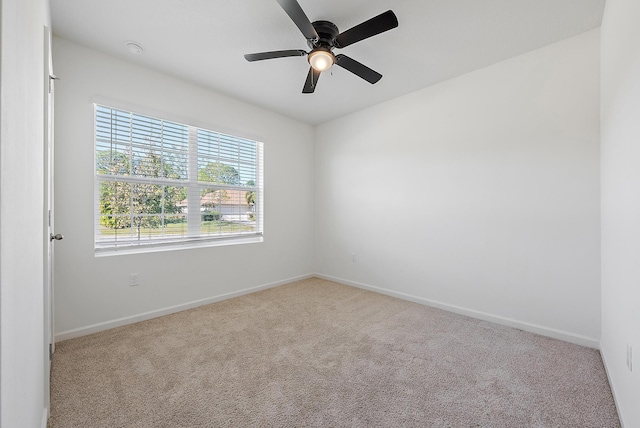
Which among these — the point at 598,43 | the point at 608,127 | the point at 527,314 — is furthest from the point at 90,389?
the point at 598,43

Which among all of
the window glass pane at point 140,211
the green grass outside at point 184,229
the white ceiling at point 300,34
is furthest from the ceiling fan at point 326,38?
the green grass outside at point 184,229

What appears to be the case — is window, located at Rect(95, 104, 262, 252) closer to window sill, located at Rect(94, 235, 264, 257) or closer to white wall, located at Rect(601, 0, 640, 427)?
window sill, located at Rect(94, 235, 264, 257)

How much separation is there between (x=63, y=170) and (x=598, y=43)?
455cm

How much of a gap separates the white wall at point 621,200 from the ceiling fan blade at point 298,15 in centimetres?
173

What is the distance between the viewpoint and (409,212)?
339 centimetres

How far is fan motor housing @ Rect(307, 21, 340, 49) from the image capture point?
2084 millimetres

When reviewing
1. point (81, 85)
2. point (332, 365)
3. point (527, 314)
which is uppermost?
point (81, 85)

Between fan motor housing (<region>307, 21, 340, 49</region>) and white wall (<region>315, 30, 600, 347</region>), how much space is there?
1581mm

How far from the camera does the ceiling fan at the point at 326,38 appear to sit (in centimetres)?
174

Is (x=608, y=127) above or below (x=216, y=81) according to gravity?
below

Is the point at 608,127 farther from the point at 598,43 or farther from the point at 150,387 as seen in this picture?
the point at 150,387

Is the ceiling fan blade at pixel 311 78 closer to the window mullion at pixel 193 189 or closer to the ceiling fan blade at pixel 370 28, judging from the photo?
the ceiling fan blade at pixel 370 28

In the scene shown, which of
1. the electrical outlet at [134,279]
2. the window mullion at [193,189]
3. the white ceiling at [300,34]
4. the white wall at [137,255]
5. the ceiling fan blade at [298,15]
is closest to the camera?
the ceiling fan blade at [298,15]

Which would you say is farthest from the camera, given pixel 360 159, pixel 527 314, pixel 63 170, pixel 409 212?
pixel 360 159
